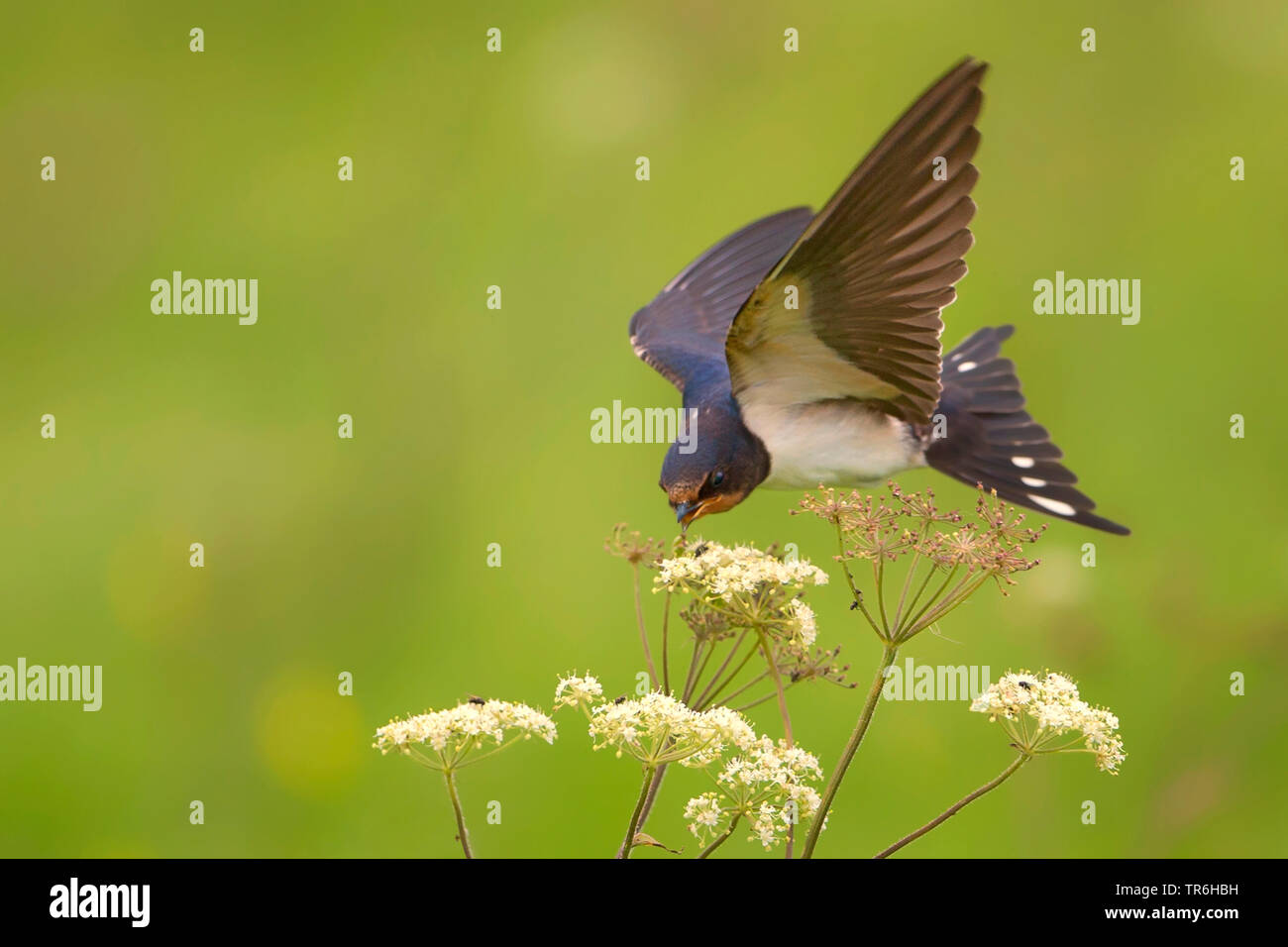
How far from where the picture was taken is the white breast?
3.00 meters

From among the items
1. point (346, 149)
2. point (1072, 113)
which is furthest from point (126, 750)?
Result: point (1072, 113)

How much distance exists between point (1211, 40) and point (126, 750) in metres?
5.67

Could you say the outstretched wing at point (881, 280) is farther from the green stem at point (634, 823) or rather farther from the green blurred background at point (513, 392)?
the green blurred background at point (513, 392)

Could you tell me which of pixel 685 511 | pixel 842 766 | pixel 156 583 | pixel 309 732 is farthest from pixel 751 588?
pixel 156 583

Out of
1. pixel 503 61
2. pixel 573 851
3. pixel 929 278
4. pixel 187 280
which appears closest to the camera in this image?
pixel 929 278

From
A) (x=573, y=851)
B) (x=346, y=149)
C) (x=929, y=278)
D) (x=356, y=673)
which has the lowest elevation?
(x=573, y=851)

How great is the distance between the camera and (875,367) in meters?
2.76

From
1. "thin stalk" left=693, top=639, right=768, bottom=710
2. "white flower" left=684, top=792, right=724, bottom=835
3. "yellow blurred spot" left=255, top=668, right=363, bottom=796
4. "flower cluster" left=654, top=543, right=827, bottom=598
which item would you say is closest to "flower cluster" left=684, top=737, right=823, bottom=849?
"white flower" left=684, top=792, right=724, bottom=835

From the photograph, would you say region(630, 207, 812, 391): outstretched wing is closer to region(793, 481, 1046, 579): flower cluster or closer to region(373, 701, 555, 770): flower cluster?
region(793, 481, 1046, 579): flower cluster

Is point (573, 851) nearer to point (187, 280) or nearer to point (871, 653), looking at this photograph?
point (871, 653)

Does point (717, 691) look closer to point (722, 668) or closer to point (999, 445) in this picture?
point (722, 668)

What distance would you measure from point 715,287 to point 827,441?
4.43 feet

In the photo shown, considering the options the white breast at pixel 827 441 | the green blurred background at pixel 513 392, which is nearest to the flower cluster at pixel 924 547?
the white breast at pixel 827 441

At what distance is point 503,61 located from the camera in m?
7.27
